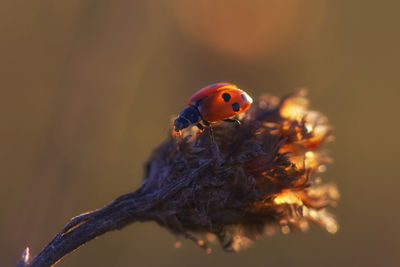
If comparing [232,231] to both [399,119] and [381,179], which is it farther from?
[399,119]

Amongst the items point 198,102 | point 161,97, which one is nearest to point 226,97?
point 198,102

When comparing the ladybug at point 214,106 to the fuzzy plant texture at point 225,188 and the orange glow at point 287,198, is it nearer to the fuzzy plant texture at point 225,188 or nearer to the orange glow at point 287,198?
the fuzzy plant texture at point 225,188

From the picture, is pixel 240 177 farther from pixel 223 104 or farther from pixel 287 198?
pixel 223 104

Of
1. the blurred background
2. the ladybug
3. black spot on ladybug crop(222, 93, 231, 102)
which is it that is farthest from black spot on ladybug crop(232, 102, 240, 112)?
the blurred background

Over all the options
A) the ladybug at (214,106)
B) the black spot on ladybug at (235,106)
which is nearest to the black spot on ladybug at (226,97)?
the ladybug at (214,106)

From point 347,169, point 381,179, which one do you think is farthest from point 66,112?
point 381,179
